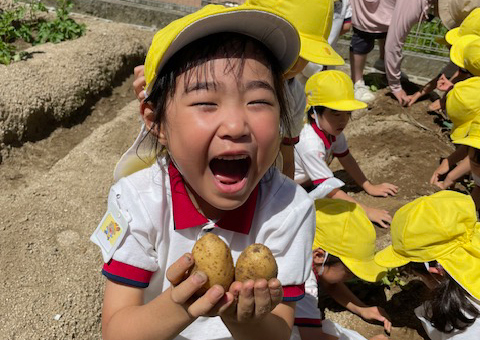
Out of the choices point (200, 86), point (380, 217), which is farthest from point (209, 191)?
point (380, 217)

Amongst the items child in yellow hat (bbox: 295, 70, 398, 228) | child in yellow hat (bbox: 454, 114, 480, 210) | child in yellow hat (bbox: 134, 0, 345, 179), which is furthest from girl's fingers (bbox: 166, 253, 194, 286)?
child in yellow hat (bbox: 454, 114, 480, 210)

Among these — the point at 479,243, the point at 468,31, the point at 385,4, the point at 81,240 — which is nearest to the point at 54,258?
the point at 81,240

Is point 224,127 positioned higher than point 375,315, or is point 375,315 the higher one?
point 224,127

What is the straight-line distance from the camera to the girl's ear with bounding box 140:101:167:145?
1603 millimetres

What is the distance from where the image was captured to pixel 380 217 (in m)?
3.89

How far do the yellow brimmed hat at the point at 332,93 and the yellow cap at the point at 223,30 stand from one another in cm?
206

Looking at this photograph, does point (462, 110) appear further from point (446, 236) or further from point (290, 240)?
point (290, 240)

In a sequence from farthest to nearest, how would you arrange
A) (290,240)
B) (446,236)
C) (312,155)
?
(312,155) < (446,236) < (290,240)

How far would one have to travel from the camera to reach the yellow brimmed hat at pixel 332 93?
3.60m

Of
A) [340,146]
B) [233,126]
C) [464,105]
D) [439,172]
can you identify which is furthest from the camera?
[439,172]

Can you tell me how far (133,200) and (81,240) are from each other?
193 centimetres

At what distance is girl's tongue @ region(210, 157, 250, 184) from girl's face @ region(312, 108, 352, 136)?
7.56 ft

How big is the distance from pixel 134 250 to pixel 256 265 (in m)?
0.42

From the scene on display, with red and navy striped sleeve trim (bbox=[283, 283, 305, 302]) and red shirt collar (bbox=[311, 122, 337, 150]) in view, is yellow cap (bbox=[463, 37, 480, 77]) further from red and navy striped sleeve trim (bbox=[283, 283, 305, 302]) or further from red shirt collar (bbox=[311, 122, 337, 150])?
red and navy striped sleeve trim (bbox=[283, 283, 305, 302])
